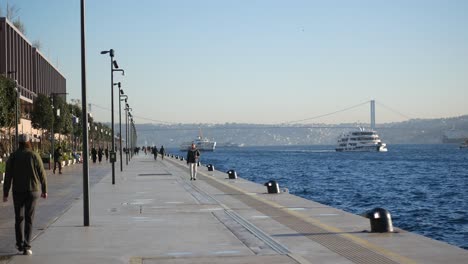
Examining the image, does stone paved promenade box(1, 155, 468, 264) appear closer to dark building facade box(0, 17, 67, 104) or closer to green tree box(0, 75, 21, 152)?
green tree box(0, 75, 21, 152)

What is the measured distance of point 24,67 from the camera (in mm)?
115688

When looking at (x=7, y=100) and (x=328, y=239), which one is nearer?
(x=328, y=239)

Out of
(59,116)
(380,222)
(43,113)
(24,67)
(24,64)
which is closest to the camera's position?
(380,222)

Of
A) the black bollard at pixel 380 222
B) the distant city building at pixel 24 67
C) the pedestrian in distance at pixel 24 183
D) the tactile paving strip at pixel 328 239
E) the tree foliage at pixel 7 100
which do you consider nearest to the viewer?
the tactile paving strip at pixel 328 239

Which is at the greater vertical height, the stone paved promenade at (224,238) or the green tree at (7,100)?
the green tree at (7,100)

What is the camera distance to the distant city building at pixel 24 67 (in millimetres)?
98062

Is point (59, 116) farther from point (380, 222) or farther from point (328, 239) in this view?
point (328, 239)

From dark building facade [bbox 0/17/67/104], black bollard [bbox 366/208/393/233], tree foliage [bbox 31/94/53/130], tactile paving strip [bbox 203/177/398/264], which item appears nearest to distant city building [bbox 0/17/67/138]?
dark building facade [bbox 0/17/67/104]

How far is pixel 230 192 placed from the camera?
26.2 m

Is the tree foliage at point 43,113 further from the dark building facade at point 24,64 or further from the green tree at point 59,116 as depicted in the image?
the dark building facade at point 24,64

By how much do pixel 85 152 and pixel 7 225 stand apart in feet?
7.85

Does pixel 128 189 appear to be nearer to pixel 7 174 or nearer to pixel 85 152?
pixel 85 152

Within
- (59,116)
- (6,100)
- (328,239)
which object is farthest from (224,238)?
(59,116)

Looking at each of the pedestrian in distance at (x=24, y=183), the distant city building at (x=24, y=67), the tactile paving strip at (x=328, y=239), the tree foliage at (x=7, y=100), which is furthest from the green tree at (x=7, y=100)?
the pedestrian in distance at (x=24, y=183)
